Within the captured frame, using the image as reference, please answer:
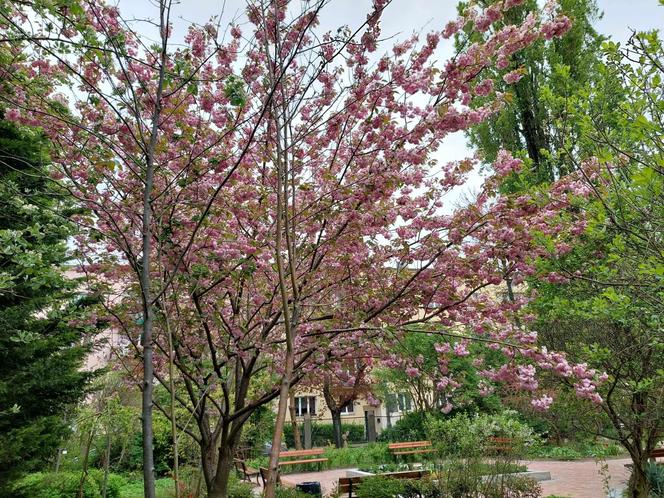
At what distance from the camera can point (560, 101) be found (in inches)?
154

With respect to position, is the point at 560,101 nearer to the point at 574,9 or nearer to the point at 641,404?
the point at 641,404

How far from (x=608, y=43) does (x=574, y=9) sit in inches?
514

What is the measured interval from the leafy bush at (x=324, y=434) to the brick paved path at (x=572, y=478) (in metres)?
8.64

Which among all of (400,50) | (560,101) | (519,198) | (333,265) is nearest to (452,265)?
(519,198)

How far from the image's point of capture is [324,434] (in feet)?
87.4

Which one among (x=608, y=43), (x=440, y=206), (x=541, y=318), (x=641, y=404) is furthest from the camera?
(x=541, y=318)

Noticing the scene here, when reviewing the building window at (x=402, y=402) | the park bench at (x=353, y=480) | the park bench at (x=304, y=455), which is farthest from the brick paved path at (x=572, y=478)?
the building window at (x=402, y=402)

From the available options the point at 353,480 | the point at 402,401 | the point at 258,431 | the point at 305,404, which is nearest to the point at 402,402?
the point at 402,401

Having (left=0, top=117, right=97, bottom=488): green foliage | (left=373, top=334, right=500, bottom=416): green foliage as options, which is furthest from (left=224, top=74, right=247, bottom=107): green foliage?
(left=373, top=334, right=500, bottom=416): green foliage

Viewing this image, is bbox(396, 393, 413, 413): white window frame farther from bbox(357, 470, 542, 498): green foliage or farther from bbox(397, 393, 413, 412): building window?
bbox(357, 470, 542, 498): green foliage

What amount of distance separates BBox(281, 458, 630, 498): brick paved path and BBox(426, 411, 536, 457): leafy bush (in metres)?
1.43

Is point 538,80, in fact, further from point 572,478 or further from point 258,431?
point 258,431

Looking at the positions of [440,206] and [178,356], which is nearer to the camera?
[178,356]

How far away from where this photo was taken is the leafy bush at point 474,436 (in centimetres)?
726
